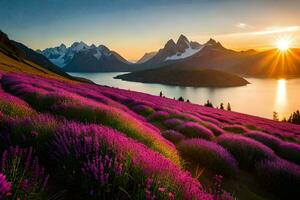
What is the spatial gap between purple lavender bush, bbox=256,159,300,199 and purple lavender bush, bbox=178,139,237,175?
933 millimetres

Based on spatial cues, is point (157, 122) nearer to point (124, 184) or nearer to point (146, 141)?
point (146, 141)

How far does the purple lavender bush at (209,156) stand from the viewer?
9.39 m

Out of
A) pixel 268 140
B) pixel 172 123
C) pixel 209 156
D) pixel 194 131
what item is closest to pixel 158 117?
pixel 172 123

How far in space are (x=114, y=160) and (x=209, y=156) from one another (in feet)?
18.2

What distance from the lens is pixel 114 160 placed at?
4840 mm

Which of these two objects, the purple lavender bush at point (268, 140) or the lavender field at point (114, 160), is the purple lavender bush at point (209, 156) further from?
the purple lavender bush at point (268, 140)

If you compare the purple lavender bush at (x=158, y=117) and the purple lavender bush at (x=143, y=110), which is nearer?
the purple lavender bush at (x=158, y=117)

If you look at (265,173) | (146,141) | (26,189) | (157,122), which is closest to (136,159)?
(26,189)

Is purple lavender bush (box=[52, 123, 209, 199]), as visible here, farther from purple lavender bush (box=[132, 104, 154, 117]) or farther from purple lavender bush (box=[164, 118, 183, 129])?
purple lavender bush (box=[132, 104, 154, 117])

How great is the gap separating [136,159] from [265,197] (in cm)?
534

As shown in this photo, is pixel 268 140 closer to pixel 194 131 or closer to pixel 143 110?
pixel 194 131

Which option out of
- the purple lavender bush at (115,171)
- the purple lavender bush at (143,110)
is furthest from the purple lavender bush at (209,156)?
the purple lavender bush at (143,110)

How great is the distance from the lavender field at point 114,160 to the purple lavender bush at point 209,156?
1.2 inches

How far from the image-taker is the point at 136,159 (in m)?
4.86
